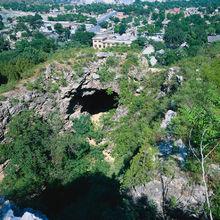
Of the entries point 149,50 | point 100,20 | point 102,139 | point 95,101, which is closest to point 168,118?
point 102,139

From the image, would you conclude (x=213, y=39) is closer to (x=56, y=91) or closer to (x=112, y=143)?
(x=112, y=143)

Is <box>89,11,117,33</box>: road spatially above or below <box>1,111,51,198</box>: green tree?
below

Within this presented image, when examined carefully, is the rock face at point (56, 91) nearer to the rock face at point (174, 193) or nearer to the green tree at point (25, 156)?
the green tree at point (25, 156)

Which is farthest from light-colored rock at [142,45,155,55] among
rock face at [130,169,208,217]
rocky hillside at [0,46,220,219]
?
rock face at [130,169,208,217]

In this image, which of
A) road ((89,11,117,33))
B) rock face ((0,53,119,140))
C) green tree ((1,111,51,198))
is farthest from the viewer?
road ((89,11,117,33))

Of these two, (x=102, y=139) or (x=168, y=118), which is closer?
(x=168, y=118)

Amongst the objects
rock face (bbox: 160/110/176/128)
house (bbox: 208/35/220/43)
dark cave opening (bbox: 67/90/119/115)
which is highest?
rock face (bbox: 160/110/176/128)

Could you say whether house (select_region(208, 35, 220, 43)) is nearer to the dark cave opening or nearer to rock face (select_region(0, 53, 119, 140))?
the dark cave opening

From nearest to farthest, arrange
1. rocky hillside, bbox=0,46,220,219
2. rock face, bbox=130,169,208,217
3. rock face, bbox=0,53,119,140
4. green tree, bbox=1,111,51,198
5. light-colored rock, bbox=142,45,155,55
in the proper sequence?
rock face, bbox=130,169,208,217
rocky hillside, bbox=0,46,220,219
green tree, bbox=1,111,51,198
rock face, bbox=0,53,119,140
light-colored rock, bbox=142,45,155,55

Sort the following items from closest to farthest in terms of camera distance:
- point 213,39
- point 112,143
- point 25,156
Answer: point 25,156, point 112,143, point 213,39

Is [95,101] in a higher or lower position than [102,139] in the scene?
higher
